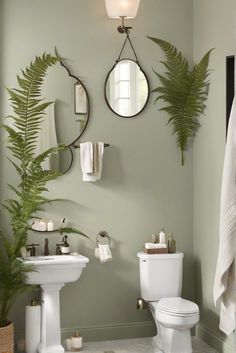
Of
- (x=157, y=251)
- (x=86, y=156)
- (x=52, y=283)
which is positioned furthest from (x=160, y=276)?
(x=86, y=156)

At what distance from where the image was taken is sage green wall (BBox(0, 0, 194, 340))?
4.65 m

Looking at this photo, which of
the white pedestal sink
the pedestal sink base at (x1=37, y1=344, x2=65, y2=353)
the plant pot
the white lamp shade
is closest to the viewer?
the plant pot

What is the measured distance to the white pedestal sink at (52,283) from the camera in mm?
4250

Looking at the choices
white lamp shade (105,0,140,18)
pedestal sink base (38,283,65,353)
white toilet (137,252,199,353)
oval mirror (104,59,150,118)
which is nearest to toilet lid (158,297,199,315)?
white toilet (137,252,199,353)

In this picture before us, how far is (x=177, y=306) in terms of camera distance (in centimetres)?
427

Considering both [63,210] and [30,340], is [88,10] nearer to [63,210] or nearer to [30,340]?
[63,210]

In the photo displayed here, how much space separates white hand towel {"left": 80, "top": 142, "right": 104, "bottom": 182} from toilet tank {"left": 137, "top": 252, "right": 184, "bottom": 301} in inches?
29.9

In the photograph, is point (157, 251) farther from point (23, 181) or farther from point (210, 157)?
point (23, 181)

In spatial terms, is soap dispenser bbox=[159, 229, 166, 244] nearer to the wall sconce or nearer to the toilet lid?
the toilet lid

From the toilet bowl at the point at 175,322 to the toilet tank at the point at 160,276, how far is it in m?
0.20

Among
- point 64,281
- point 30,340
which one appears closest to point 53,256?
point 64,281

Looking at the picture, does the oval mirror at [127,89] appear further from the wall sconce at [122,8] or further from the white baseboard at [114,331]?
the white baseboard at [114,331]

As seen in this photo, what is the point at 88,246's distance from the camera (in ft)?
15.6

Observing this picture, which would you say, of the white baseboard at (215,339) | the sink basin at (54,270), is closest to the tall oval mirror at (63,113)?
the sink basin at (54,270)
